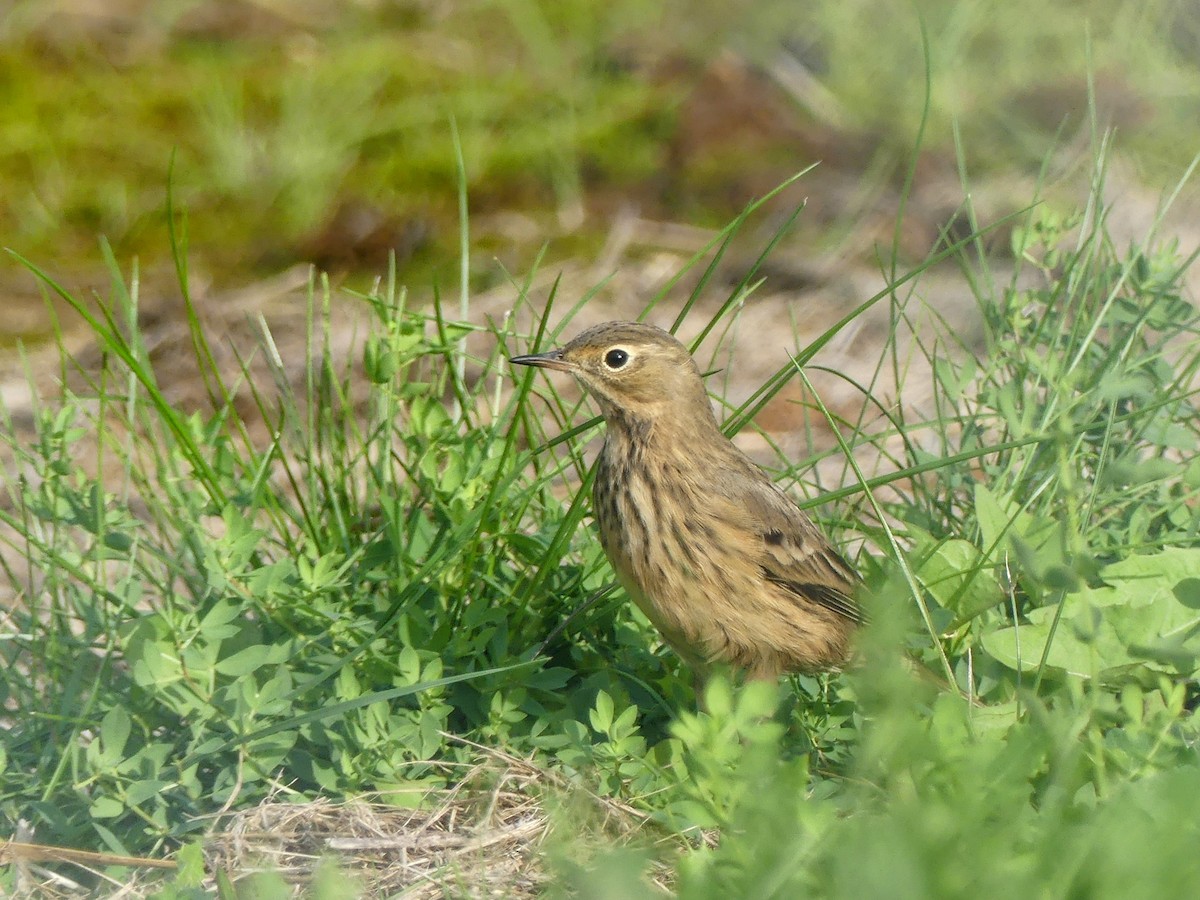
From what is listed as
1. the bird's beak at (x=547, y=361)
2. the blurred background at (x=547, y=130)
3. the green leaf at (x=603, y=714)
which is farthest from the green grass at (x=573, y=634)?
the blurred background at (x=547, y=130)

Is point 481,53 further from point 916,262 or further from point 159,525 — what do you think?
point 159,525

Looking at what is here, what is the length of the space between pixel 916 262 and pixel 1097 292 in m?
2.68

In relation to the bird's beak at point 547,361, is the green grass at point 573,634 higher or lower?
lower

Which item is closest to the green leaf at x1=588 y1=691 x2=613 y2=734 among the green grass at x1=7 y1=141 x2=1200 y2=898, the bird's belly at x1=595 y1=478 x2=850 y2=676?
the green grass at x1=7 y1=141 x2=1200 y2=898

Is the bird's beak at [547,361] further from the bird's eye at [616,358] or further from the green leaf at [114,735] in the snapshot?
the green leaf at [114,735]

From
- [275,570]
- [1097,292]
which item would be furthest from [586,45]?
[275,570]

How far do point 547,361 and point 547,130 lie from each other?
4.24 metres

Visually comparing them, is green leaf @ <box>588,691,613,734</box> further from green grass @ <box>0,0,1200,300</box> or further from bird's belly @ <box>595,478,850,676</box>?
green grass @ <box>0,0,1200,300</box>

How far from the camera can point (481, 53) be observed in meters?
9.18

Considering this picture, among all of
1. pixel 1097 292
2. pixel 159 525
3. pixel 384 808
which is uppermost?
pixel 1097 292

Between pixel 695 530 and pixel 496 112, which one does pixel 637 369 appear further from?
pixel 496 112

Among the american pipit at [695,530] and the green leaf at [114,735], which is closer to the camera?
the green leaf at [114,735]

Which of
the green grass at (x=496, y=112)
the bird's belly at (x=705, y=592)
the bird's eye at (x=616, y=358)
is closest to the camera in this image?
the bird's belly at (x=705, y=592)

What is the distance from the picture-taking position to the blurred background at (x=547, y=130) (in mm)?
7215
